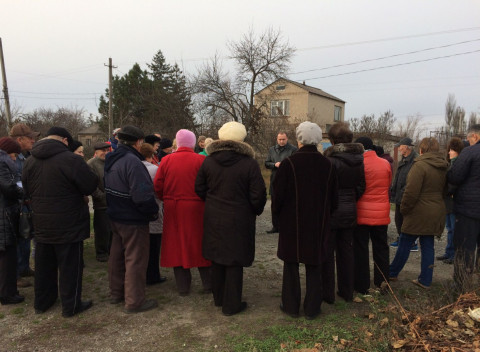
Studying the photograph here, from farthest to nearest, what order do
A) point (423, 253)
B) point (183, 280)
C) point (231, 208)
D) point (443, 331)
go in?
point (423, 253), point (183, 280), point (231, 208), point (443, 331)

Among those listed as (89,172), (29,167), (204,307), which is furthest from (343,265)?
(29,167)

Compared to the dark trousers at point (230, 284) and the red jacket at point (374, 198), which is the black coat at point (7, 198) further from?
the red jacket at point (374, 198)

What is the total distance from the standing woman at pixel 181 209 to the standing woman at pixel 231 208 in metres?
0.36

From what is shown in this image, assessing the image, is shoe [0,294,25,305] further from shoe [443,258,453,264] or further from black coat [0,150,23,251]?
shoe [443,258,453,264]

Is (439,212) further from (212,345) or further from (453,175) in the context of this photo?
(212,345)

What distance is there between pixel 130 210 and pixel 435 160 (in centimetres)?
380

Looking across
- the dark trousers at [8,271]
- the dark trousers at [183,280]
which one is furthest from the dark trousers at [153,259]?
the dark trousers at [8,271]

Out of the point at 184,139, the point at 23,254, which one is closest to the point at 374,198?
the point at 184,139

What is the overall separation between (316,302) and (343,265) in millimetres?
651

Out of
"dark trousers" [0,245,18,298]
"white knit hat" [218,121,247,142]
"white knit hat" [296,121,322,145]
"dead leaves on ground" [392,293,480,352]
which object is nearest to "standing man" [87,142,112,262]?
"dark trousers" [0,245,18,298]

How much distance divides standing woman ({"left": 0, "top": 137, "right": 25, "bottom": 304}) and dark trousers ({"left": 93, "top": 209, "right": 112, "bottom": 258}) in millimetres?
1498

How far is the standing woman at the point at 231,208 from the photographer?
3.46 meters

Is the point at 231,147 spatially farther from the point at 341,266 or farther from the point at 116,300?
the point at 116,300

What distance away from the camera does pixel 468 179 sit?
13.0 ft
